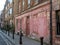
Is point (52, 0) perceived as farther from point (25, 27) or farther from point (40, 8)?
Result: point (25, 27)

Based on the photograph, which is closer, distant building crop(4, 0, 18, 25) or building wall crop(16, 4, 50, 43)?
building wall crop(16, 4, 50, 43)

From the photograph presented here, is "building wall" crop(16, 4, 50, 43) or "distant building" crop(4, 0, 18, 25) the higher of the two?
"distant building" crop(4, 0, 18, 25)

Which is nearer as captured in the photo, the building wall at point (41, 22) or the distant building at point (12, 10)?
the building wall at point (41, 22)

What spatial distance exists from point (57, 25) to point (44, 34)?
318cm

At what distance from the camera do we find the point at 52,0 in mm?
16281

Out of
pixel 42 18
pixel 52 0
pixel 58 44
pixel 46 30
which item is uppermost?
pixel 52 0

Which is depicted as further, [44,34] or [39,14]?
[39,14]

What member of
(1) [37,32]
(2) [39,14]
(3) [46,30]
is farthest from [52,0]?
(1) [37,32]

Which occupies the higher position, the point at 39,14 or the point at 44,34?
the point at 39,14

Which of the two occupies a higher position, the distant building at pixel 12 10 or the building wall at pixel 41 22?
the distant building at pixel 12 10

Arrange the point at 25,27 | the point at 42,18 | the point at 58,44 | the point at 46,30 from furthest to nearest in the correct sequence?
the point at 25,27 < the point at 42,18 < the point at 46,30 < the point at 58,44

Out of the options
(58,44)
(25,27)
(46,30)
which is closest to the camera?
(58,44)

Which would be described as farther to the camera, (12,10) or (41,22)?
(12,10)

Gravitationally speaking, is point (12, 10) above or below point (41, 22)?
above
